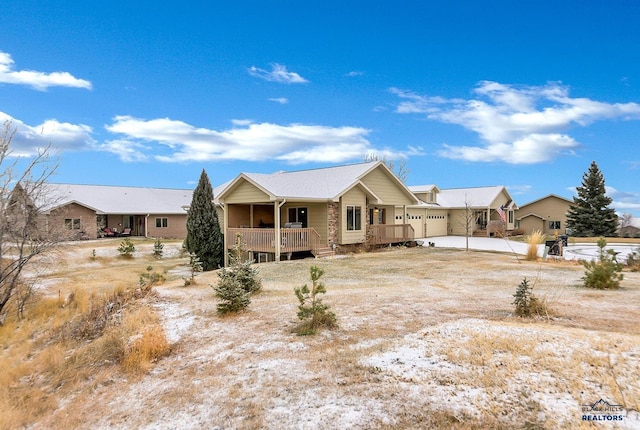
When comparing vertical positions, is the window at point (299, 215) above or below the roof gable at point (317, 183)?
below

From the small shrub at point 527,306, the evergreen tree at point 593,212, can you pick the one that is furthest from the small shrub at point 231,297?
the evergreen tree at point 593,212

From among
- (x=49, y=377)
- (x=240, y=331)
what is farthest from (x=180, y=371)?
(x=49, y=377)

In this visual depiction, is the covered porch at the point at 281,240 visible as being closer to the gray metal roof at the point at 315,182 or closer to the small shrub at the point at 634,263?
the gray metal roof at the point at 315,182

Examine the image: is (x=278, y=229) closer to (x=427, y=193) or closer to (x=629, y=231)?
(x=427, y=193)

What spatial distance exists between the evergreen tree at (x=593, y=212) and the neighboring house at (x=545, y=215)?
4.83 ft

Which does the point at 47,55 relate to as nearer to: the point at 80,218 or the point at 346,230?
the point at 346,230

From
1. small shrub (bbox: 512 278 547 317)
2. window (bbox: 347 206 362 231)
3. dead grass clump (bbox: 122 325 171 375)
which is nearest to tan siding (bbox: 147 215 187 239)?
window (bbox: 347 206 362 231)

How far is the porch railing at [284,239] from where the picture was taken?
18094 millimetres

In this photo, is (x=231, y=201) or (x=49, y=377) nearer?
(x=49, y=377)

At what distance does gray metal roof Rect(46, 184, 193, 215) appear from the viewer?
33875 millimetres

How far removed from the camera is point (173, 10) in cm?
1447

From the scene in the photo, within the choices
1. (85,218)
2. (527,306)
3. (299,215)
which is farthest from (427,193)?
(85,218)

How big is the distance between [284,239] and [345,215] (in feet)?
13.0

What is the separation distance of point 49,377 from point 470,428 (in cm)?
682
